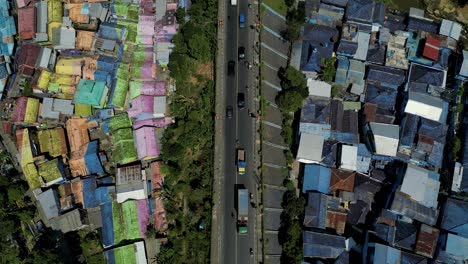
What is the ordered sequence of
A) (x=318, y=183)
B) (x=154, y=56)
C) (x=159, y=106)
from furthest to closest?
(x=154, y=56) → (x=159, y=106) → (x=318, y=183)

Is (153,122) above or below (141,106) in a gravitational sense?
below

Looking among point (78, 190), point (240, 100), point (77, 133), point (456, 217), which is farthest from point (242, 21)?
point (456, 217)

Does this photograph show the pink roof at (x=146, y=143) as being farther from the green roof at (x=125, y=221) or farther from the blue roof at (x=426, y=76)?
the blue roof at (x=426, y=76)

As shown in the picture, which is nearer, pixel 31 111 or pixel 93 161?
pixel 93 161

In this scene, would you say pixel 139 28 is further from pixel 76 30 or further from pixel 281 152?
pixel 281 152

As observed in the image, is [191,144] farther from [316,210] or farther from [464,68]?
[464,68]

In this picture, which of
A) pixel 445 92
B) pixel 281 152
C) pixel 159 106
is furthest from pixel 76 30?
pixel 445 92
